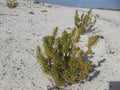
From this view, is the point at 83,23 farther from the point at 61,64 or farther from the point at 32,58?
the point at 61,64

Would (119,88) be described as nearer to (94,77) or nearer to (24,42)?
(94,77)

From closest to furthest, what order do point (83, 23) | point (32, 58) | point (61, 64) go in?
point (61, 64), point (32, 58), point (83, 23)

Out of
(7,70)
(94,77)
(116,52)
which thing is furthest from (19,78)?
(116,52)

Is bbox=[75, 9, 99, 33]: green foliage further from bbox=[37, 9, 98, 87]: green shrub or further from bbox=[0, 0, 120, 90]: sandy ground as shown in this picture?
bbox=[37, 9, 98, 87]: green shrub

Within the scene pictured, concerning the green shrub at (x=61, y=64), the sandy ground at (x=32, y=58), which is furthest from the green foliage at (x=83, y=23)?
the green shrub at (x=61, y=64)

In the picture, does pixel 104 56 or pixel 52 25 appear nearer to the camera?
pixel 104 56

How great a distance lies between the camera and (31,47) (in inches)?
258

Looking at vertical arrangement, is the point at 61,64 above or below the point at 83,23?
above

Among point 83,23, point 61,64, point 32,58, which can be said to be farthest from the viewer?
point 83,23

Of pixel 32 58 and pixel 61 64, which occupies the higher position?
pixel 61 64

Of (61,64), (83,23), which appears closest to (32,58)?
(61,64)

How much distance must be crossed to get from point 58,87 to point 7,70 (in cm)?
115

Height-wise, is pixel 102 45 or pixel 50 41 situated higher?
pixel 50 41

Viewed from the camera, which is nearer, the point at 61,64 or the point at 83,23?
the point at 61,64
